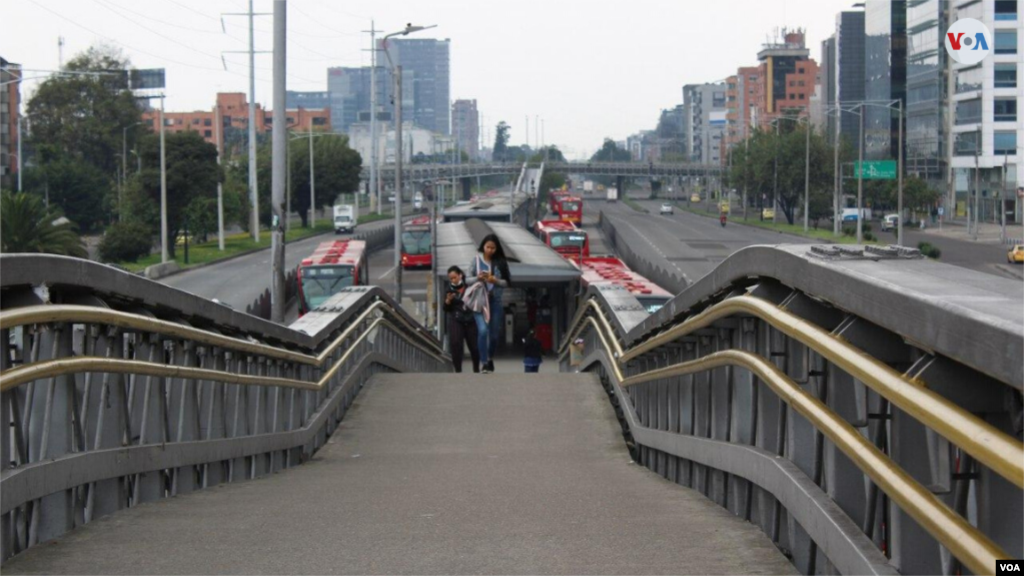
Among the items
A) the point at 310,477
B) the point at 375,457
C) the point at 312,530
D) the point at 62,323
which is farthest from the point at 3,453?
the point at 375,457

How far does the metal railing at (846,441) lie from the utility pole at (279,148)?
20.4 metres

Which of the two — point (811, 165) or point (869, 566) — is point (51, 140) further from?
point (869, 566)

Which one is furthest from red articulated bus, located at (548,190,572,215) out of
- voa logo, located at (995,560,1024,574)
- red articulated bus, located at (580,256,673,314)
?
voa logo, located at (995,560,1024,574)

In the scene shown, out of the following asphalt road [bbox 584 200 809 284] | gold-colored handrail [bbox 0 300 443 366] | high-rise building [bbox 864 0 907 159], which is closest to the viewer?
gold-colored handrail [bbox 0 300 443 366]

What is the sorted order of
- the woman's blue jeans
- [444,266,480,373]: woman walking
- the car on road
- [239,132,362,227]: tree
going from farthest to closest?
[239,132,362,227]: tree
the car on road
[444,266,480,373]: woman walking
the woman's blue jeans

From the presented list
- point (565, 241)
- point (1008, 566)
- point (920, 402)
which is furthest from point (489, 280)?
point (565, 241)

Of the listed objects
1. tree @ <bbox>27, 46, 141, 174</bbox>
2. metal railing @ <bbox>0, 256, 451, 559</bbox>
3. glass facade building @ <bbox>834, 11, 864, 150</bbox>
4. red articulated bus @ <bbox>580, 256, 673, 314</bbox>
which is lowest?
red articulated bus @ <bbox>580, 256, 673, 314</bbox>

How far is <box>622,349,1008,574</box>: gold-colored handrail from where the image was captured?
2.88 metres

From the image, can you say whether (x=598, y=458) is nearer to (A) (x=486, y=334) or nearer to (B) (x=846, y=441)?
(B) (x=846, y=441)

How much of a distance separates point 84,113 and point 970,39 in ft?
228

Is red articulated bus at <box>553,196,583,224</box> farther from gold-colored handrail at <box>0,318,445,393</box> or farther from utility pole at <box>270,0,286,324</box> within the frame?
gold-colored handrail at <box>0,318,445,393</box>

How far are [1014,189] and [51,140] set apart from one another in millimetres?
72552

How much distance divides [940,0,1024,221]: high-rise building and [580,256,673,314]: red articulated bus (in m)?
42.6

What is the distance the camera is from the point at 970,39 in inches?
3206
